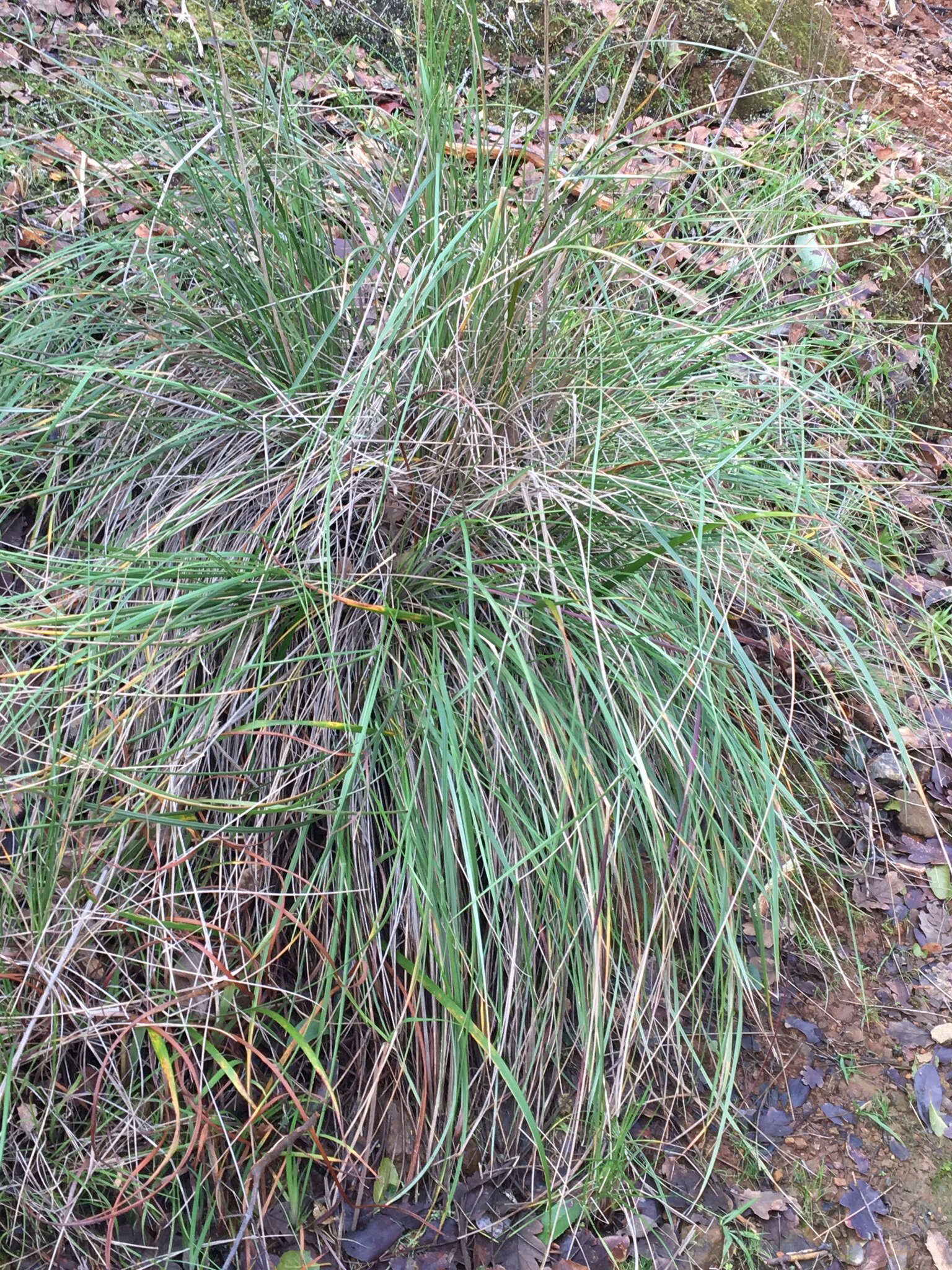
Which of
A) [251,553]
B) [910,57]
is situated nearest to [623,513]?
[251,553]

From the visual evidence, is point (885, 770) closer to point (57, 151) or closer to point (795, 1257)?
point (795, 1257)

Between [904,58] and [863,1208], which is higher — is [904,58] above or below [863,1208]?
above

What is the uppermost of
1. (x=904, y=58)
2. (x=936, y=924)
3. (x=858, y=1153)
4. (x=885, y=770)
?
(x=904, y=58)

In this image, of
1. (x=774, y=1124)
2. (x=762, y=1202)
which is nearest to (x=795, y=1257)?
(x=762, y=1202)

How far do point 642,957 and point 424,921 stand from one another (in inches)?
15.6

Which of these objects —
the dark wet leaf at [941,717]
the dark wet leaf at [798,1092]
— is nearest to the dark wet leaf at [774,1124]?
the dark wet leaf at [798,1092]

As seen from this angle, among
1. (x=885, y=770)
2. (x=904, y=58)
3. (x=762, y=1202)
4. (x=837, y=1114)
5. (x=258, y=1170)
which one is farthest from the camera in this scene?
(x=904, y=58)

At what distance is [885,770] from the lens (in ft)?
8.48

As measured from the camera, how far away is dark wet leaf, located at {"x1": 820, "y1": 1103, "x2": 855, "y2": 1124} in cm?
200

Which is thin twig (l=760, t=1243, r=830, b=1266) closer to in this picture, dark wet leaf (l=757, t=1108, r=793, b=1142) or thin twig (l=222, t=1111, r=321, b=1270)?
dark wet leaf (l=757, t=1108, r=793, b=1142)

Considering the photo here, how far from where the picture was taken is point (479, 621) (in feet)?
6.50

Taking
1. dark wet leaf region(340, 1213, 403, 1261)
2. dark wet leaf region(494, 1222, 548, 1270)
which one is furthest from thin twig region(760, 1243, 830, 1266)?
dark wet leaf region(340, 1213, 403, 1261)

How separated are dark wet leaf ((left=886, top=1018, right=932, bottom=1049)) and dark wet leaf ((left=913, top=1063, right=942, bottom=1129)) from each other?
0.05 metres

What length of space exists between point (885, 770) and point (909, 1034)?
0.70m
